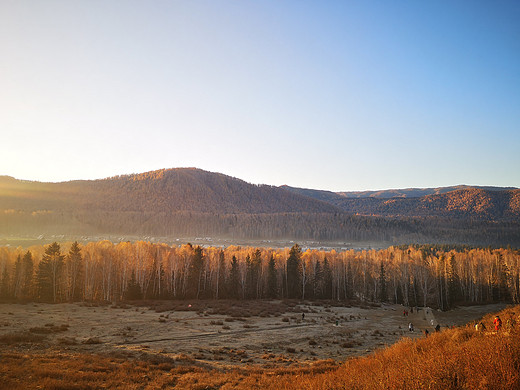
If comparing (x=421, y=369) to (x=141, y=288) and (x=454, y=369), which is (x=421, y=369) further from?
(x=141, y=288)

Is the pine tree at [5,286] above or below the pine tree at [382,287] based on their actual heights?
above

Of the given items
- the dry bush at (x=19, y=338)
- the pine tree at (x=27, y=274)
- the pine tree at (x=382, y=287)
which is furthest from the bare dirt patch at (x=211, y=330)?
the pine tree at (x=382, y=287)

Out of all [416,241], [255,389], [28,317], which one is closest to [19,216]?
[28,317]

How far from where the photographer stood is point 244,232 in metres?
198

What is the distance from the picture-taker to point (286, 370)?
21766mm

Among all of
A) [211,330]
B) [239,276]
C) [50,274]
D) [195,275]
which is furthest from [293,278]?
[50,274]

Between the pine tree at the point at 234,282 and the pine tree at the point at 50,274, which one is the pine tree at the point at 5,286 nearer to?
the pine tree at the point at 50,274

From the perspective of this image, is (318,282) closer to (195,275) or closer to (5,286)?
(195,275)

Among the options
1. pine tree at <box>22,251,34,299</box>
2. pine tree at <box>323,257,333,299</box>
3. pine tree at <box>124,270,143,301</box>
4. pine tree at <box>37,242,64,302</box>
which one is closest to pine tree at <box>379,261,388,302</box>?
pine tree at <box>323,257,333,299</box>

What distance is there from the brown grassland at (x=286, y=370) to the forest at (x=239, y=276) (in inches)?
1366

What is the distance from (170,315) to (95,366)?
104ft

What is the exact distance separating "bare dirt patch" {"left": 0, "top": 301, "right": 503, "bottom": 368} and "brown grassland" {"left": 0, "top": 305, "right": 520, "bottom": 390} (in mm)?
845

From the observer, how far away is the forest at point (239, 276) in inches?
2377

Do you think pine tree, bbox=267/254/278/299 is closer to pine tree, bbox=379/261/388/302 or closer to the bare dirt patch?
the bare dirt patch
